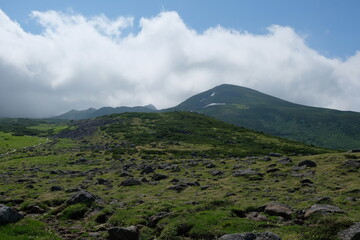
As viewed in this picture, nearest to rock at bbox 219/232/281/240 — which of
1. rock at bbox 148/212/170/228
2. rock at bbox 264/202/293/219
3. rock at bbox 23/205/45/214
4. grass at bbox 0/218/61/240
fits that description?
rock at bbox 264/202/293/219

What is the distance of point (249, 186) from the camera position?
120 feet

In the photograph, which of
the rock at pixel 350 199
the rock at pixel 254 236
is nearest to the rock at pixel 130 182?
the rock at pixel 254 236

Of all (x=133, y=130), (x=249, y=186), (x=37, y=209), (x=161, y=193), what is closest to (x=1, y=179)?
(x=37, y=209)

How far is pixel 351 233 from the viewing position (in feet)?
49.1

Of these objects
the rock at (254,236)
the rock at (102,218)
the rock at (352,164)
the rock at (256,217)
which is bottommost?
the rock at (102,218)

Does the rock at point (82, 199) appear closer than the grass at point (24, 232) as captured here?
No

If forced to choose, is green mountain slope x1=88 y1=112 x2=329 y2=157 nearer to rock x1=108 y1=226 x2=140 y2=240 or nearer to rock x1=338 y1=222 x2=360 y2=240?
rock x1=108 y1=226 x2=140 y2=240

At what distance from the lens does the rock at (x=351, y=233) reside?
14.7 m

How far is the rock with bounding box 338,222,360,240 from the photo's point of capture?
14.7 metres

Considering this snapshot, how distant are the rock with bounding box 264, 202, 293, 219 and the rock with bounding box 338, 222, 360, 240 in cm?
610

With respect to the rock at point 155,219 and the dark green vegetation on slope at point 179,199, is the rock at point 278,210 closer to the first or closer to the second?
the dark green vegetation on slope at point 179,199

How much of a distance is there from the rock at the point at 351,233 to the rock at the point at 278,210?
6.10 metres

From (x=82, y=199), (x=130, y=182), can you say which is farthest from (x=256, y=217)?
(x=130, y=182)

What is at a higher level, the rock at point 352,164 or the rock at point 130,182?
the rock at point 352,164
